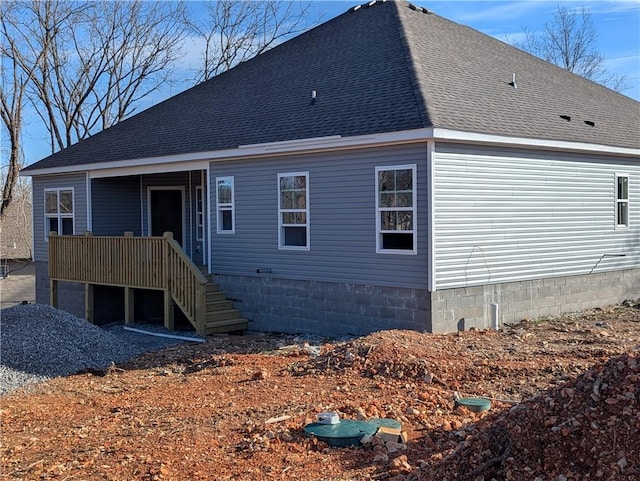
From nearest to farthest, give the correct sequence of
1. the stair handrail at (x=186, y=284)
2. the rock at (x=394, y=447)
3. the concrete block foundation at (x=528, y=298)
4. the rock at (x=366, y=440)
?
the rock at (x=394, y=447) → the rock at (x=366, y=440) → the concrete block foundation at (x=528, y=298) → the stair handrail at (x=186, y=284)

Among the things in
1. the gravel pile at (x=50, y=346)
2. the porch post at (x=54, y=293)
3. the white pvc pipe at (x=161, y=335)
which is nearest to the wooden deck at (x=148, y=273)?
the white pvc pipe at (x=161, y=335)

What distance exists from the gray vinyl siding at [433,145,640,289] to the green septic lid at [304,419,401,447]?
553cm

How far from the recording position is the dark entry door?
65.5ft

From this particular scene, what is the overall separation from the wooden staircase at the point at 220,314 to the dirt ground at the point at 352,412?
219 cm

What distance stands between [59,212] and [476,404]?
15781 millimetres

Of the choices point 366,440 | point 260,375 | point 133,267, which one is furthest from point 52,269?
point 366,440

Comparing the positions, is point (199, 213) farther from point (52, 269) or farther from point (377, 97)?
point (377, 97)

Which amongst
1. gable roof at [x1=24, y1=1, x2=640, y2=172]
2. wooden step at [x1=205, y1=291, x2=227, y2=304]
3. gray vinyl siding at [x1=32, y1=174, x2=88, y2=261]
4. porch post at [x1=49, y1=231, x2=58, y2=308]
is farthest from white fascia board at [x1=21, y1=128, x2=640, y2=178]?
wooden step at [x1=205, y1=291, x2=227, y2=304]

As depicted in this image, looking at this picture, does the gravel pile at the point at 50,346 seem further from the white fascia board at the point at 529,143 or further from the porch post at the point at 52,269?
the white fascia board at the point at 529,143

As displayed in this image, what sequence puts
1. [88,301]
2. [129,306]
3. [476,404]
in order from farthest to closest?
[88,301] < [129,306] < [476,404]

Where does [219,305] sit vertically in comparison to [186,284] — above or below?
below

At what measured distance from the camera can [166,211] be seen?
20.0 m

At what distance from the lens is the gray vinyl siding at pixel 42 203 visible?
763 inches

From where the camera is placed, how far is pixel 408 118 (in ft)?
39.9
